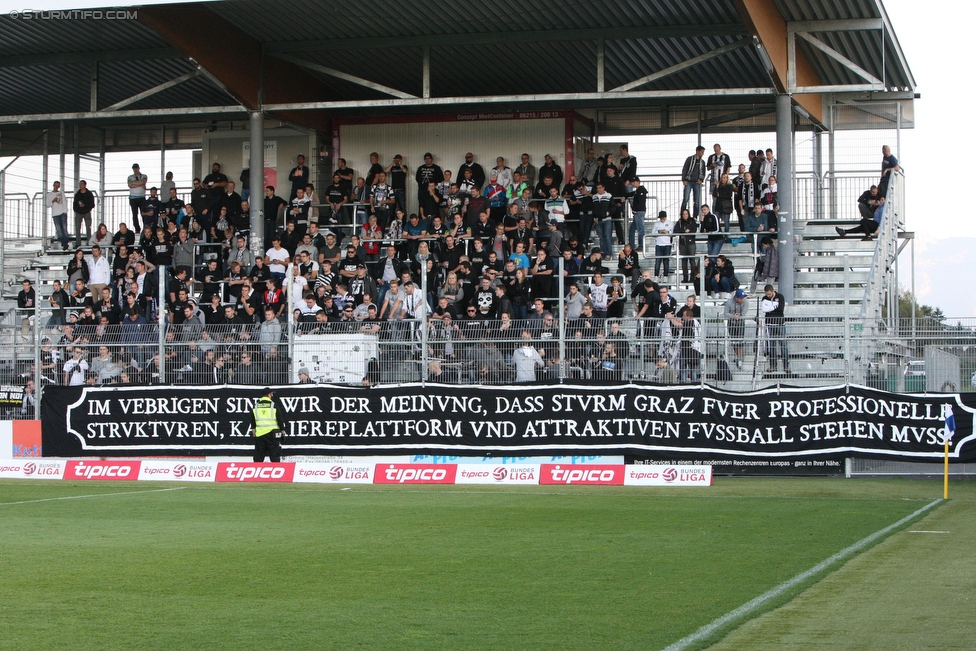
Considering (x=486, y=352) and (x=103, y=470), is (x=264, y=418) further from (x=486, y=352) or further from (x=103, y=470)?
(x=486, y=352)

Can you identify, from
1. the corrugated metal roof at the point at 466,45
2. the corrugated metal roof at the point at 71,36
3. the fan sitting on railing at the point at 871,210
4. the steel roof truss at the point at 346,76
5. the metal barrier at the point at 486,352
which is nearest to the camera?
the metal barrier at the point at 486,352

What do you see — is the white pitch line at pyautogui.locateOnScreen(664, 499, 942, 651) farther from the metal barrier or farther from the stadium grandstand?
the stadium grandstand

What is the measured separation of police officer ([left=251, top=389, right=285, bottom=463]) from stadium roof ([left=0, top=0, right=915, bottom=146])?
847 cm

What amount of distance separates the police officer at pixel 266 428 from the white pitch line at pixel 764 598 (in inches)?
498

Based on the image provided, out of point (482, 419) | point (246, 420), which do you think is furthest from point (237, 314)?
point (482, 419)

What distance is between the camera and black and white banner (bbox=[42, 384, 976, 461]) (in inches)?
865

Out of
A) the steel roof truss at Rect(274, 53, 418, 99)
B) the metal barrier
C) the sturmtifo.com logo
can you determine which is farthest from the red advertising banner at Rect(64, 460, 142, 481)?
the steel roof truss at Rect(274, 53, 418, 99)

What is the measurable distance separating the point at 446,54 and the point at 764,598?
2431 cm

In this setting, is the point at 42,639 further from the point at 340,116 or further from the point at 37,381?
the point at 340,116

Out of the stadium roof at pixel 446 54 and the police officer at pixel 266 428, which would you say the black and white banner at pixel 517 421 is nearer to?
the police officer at pixel 266 428

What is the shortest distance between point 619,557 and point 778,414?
11387 mm

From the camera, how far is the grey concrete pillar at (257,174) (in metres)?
30.7

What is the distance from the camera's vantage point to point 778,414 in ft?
73.3

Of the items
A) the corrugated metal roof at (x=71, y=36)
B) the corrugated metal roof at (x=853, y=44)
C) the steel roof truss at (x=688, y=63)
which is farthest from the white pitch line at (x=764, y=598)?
the corrugated metal roof at (x=71, y=36)
